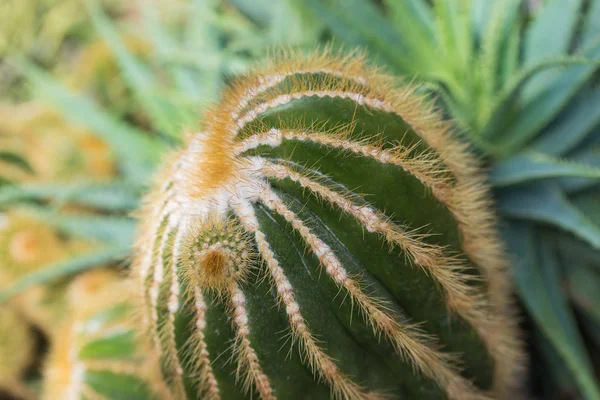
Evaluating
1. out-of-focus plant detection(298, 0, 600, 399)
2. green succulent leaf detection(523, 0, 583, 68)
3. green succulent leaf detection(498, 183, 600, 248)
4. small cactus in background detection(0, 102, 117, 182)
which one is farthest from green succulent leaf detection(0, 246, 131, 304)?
green succulent leaf detection(523, 0, 583, 68)

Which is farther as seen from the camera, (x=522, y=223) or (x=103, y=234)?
(x=103, y=234)

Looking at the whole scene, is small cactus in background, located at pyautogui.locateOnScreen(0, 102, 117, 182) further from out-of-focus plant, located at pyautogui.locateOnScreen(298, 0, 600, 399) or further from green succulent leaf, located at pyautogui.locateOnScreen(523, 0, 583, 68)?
green succulent leaf, located at pyautogui.locateOnScreen(523, 0, 583, 68)

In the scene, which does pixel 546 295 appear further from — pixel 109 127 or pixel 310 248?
pixel 109 127

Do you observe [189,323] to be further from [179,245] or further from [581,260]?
[581,260]

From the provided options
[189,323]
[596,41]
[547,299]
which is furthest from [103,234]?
[596,41]

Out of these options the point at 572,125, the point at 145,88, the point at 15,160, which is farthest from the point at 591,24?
the point at 15,160

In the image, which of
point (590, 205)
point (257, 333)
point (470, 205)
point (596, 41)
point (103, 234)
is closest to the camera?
point (257, 333)

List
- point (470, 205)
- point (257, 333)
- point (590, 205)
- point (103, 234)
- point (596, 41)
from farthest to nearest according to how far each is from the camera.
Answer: point (103, 234), point (590, 205), point (596, 41), point (470, 205), point (257, 333)
